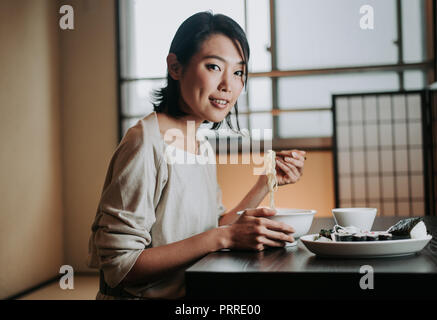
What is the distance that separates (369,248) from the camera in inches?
34.2

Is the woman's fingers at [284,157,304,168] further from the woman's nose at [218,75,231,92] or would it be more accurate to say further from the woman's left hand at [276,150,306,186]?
the woman's nose at [218,75,231,92]

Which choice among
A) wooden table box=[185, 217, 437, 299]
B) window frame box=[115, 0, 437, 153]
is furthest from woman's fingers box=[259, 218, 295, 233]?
window frame box=[115, 0, 437, 153]

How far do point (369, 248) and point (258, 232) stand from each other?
0.25 m

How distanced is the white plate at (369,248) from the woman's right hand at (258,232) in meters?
0.13

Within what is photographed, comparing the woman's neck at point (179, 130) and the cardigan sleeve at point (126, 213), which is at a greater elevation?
the woman's neck at point (179, 130)

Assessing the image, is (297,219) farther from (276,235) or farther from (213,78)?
(213,78)

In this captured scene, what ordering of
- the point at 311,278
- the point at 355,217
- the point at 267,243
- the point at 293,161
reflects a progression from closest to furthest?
1. the point at 311,278
2. the point at 267,243
3. the point at 355,217
4. the point at 293,161

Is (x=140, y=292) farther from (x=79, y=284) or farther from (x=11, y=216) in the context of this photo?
(x=79, y=284)

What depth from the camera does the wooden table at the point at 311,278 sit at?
74 centimetres

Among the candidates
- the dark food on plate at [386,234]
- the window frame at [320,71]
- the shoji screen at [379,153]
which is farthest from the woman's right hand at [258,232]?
the window frame at [320,71]

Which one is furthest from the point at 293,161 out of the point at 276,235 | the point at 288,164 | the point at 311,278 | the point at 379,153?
the point at 379,153

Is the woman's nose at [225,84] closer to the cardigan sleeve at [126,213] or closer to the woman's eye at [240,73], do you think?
the woman's eye at [240,73]

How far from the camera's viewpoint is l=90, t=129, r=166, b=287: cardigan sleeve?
3.46 ft
